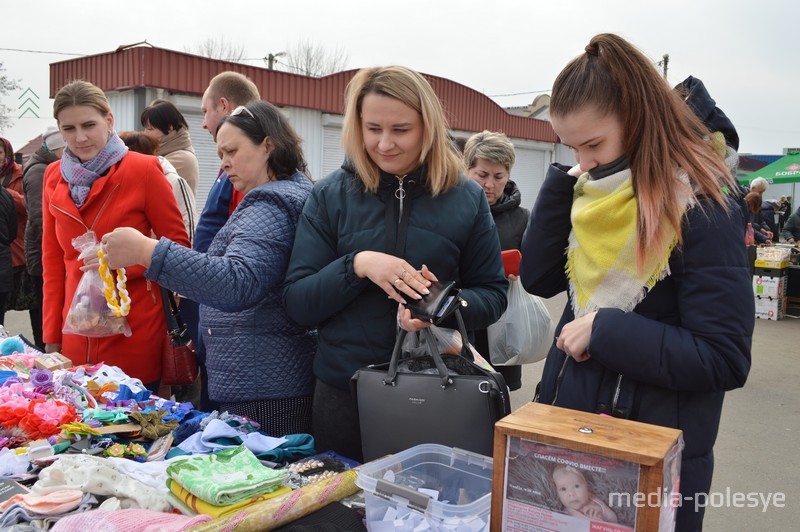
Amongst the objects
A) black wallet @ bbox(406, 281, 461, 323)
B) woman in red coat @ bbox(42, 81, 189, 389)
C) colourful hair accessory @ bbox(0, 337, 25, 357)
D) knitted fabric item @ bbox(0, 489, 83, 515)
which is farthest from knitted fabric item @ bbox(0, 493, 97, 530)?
colourful hair accessory @ bbox(0, 337, 25, 357)

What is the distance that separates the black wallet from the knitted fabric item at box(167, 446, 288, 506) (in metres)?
0.51

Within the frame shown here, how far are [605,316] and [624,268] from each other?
0.13 meters

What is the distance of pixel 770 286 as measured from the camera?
9047mm

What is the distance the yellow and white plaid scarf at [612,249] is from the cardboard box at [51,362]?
78.6 inches

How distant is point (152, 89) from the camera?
37.0ft

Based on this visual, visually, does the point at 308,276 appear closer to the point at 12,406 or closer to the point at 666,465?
the point at 12,406

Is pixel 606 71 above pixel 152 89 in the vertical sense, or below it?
below

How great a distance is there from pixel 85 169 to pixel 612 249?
2.31 meters

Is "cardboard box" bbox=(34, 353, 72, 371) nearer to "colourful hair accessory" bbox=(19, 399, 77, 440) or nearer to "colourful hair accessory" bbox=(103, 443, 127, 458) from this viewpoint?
"colourful hair accessory" bbox=(19, 399, 77, 440)

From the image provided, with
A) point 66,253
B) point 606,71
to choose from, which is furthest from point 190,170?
point 606,71

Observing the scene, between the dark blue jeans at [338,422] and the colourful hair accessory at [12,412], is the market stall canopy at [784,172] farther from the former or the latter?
the colourful hair accessory at [12,412]

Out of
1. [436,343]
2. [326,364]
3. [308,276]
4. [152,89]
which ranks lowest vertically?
[326,364]

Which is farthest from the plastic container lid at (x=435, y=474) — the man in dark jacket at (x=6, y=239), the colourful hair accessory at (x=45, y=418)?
the man in dark jacket at (x=6, y=239)

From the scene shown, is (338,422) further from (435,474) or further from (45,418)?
(45,418)
